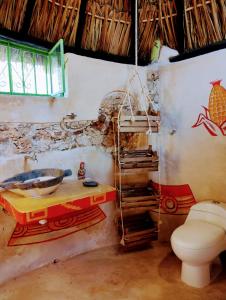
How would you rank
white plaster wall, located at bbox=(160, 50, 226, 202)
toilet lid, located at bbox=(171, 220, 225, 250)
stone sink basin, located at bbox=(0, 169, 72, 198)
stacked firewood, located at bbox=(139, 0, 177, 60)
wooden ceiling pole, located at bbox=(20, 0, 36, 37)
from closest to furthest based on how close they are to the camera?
stone sink basin, located at bbox=(0, 169, 72, 198) < toilet lid, located at bbox=(171, 220, 225, 250) < wooden ceiling pole, located at bbox=(20, 0, 36, 37) < white plaster wall, located at bbox=(160, 50, 226, 202) < stacked firewood, located at bbox=(139, 0, 177, 60)

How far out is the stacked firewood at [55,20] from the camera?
2041 millimetres

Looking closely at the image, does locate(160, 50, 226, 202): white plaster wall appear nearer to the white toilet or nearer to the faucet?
the white toilet

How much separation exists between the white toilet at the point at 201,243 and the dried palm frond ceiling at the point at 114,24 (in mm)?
1627

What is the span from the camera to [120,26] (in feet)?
7.90

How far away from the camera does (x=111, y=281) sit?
2008 millimetres

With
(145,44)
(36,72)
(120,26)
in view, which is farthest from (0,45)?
(145,44)

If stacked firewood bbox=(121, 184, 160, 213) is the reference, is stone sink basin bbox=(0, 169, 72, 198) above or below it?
above

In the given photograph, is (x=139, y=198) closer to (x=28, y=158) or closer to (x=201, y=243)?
(x=201, y=243)

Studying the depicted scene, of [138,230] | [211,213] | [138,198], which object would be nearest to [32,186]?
[138,198]

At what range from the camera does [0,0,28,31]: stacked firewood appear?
1.87 meters

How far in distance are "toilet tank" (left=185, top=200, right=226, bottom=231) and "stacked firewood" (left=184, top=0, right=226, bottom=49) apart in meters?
1.53

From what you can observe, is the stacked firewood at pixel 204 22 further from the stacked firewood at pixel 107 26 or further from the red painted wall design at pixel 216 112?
the stacked firewood at pixel 107 26

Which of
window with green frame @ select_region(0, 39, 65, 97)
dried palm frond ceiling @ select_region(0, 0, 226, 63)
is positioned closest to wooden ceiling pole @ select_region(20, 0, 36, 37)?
dried palm frond ceiling @ select_region(0, 0, 226, 63)

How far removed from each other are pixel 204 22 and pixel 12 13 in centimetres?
172
